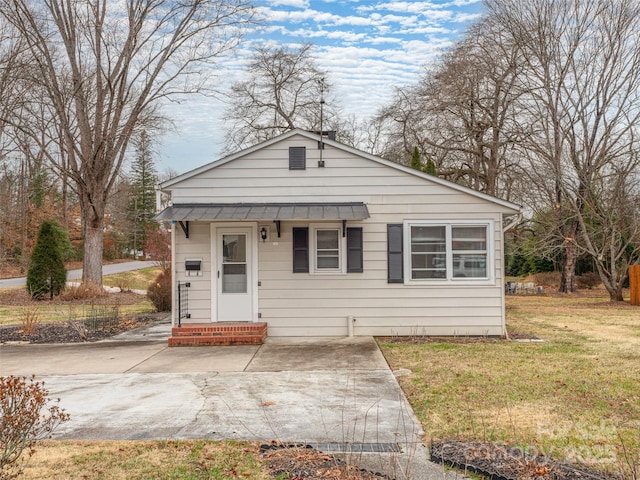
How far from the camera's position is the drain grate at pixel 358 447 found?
13.8ft

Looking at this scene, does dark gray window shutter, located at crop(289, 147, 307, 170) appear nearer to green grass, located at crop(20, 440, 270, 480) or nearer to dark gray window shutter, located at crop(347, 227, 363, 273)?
dark gray window shutter, located at crop(347, 227, 363, 273)

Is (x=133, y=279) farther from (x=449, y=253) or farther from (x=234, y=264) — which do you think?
(x=449, y=253)

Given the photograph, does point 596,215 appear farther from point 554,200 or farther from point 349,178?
point 349,178

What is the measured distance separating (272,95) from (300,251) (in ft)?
56.7

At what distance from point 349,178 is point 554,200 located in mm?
12106

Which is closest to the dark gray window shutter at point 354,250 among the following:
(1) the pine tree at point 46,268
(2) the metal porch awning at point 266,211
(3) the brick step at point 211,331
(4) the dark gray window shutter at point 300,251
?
(2) the metal porch awning at point 266,211

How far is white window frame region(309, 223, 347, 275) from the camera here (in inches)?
400

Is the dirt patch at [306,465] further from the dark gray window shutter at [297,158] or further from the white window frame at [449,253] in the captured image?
the dark gray window shutter at [297,158]

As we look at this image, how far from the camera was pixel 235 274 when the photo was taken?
33.6ft

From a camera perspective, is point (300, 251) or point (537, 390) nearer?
point (537, 390)

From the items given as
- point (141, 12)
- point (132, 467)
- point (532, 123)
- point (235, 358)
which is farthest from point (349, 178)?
point (141, 12)

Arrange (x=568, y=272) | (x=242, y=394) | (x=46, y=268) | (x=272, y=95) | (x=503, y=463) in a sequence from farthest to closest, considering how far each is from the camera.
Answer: (x=272, y=95) < (x=568, y=272) < (x=46, y=268) < (x=242, y=394) < (x=503, y=463)

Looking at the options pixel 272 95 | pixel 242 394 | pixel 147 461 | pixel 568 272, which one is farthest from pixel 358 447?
pixel 272 95

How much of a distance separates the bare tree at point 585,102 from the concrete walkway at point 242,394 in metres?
12.2
